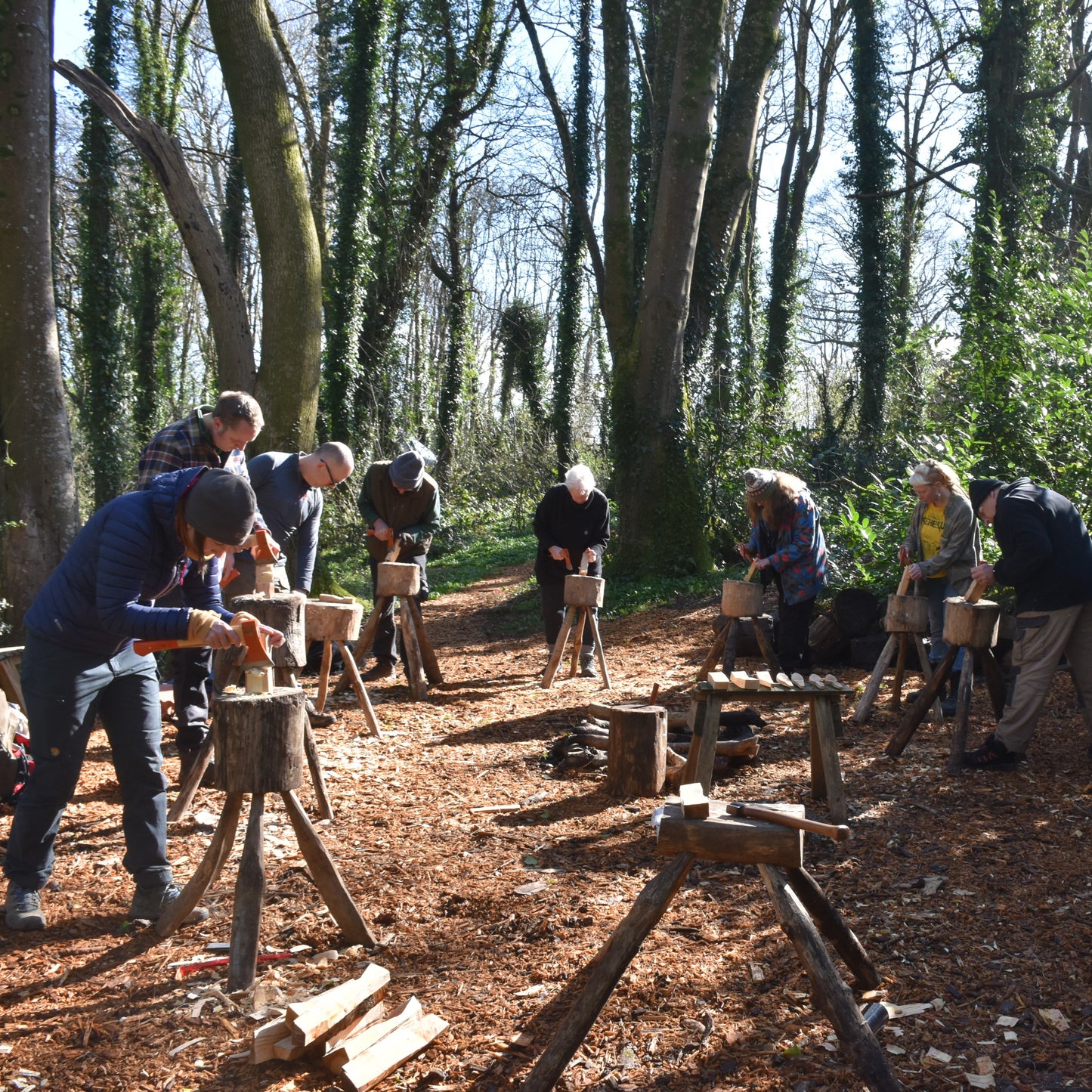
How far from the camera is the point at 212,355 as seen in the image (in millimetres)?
27297

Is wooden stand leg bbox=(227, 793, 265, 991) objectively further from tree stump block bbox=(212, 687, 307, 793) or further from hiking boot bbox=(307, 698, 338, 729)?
hiking boot bbox=(307, 698, 338, 729)

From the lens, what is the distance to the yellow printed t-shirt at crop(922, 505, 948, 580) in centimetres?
745

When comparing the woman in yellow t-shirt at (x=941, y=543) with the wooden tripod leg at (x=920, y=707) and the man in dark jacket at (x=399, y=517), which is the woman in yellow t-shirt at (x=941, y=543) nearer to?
the wooden tripod leg at (x=920, y=707)

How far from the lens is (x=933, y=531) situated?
7.49 meters

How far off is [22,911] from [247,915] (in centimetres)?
110

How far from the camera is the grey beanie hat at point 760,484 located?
744cm

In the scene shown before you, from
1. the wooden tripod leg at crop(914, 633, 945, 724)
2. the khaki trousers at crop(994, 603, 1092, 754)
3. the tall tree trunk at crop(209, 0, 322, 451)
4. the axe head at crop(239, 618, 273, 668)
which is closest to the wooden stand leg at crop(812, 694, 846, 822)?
the khaki trousers at crop(994, 603, 1092, 754)

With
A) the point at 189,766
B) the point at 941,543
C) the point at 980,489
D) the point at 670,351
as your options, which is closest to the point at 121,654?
the point at 189,766

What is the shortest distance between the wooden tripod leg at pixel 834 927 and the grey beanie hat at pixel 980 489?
3353 millimetres

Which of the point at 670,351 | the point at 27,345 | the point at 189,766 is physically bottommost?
the point at 189,766

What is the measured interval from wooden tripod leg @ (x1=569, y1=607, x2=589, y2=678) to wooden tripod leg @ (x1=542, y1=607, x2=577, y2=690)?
100 mm

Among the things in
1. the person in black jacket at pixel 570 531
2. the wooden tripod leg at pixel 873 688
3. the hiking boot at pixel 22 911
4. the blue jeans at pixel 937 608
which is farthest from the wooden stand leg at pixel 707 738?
the person in black jacket at pixel 570 531

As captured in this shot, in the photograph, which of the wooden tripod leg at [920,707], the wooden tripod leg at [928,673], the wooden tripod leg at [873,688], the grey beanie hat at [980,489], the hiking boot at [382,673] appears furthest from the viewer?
the hiking boot at [382,673]

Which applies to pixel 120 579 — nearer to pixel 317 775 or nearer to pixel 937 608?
pixel 317 775
